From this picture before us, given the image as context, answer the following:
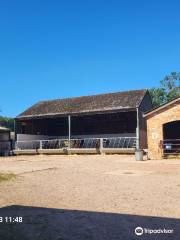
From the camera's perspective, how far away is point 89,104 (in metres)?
31.7

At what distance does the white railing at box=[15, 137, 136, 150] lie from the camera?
1172 inches

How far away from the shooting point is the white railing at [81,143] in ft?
97.7

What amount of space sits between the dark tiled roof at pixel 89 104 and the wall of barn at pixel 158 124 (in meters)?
4.81

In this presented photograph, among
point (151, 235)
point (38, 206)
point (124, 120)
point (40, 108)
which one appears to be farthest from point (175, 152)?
point (151, 235)

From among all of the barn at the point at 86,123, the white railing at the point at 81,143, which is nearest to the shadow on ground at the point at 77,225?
the barn at the point at 86,123

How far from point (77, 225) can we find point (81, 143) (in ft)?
86.7

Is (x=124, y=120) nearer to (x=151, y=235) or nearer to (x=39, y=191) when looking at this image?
(x=39, y=191)

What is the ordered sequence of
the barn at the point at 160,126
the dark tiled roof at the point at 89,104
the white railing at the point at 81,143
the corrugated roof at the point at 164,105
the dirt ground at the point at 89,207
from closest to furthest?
the dirt ground at the point at 89,207, the corrugated roof at the point at 164,105, the barn at the point at 160,126, the dark tiled roof at the point at 89,104, the white railing at the point at 81,143

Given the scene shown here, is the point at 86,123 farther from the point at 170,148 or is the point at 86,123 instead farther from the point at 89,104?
the point at 170,148

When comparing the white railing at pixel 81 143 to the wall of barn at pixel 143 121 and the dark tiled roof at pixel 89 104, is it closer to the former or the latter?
the wall of barn at pixel 143 121

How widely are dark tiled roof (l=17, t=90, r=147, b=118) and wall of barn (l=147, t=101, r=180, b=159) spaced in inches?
189

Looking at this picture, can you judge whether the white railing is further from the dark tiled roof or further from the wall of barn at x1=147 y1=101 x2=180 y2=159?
the wall of barn at x1=147 y1=101 x2=180 y2=159
